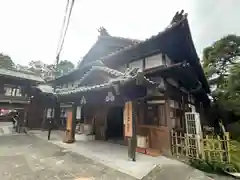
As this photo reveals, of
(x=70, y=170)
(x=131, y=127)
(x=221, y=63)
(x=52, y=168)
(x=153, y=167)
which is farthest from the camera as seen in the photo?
(x=221, y=63)

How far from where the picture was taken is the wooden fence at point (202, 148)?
5996mm

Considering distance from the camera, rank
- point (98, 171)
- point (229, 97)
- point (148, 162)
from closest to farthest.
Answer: point (98, 171) → point (148, 162) → point (229, 97)

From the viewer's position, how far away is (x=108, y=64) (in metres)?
12.6

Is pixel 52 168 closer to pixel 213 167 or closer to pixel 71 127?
pixel 71 127

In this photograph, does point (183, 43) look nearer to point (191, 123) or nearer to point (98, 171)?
point (191, 123)

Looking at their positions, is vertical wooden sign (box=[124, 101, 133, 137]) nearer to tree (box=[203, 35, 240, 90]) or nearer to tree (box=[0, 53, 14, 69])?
tree (box=[203, 35, 240, 90])

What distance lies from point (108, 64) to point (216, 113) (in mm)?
14815

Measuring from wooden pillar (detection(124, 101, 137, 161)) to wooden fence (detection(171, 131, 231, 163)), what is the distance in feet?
6.53

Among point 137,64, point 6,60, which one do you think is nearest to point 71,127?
point 137,64

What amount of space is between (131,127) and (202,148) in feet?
9.66

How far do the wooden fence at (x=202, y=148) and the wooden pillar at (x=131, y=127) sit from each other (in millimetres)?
1991

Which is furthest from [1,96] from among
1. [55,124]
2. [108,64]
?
[108,64]

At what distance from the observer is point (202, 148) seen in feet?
21.2

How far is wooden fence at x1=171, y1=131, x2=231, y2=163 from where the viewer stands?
19.7 feet
